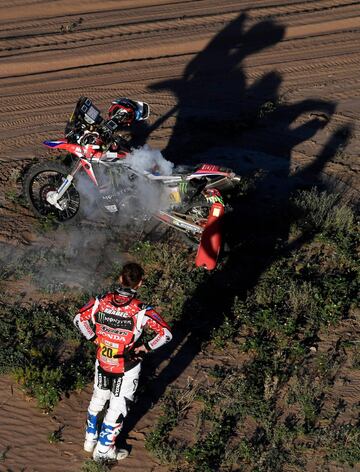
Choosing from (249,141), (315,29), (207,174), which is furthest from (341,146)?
(315,29)

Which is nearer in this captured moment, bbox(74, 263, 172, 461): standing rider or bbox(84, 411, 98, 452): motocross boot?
bbox(74, 263, 172, 461): standing rider

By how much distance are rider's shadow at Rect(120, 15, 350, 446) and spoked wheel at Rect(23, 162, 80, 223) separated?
7.62ft

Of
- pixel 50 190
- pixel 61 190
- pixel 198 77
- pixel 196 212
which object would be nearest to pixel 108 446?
pixel 196 212

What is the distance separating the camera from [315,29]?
19438 mm

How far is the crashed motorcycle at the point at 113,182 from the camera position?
37.3 ft

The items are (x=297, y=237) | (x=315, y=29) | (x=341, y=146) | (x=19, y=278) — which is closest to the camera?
(x=19, y=278)

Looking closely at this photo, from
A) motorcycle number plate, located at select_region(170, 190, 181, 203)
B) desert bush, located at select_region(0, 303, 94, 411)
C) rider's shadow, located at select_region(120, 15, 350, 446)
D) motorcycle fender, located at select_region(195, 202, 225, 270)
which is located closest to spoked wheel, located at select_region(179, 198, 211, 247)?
motorcycle number plate, located at select_region(170, 190, 181, 203)

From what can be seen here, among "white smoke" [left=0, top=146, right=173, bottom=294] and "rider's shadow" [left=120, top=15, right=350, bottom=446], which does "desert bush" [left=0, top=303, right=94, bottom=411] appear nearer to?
"white smoke" [left=0, top=146, right=173, bottom=294]

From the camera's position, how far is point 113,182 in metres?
11.7

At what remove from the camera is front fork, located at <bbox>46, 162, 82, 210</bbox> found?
1173 centimetres

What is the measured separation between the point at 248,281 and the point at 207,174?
61.4 inches

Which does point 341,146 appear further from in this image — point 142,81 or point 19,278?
point 19,278

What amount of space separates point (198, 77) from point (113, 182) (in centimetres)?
611

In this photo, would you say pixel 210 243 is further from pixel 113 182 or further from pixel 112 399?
pixel 112 399
